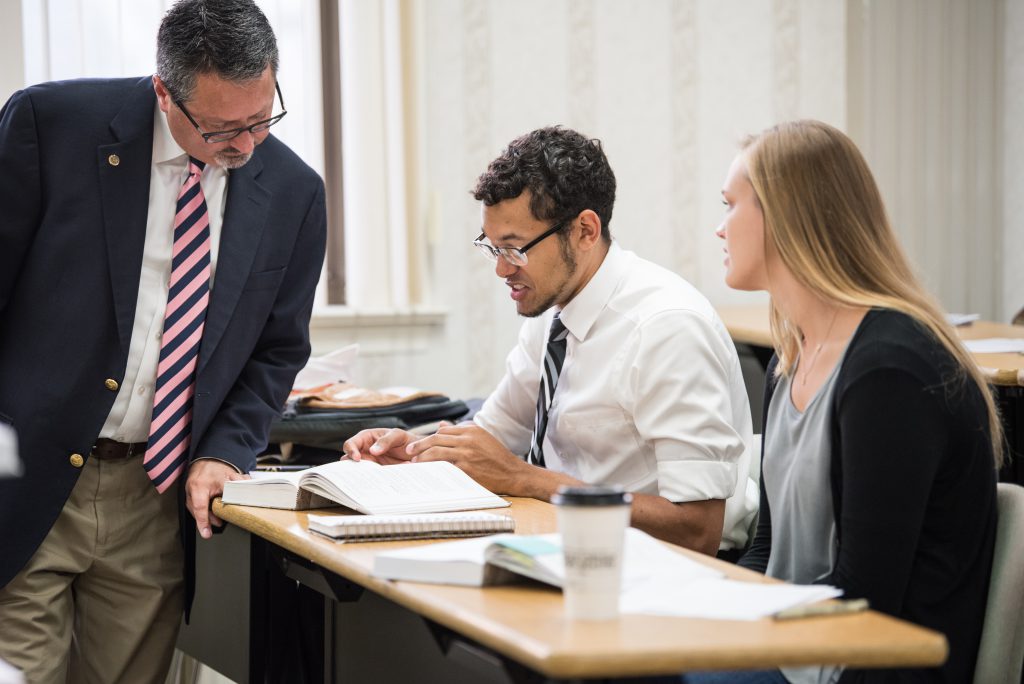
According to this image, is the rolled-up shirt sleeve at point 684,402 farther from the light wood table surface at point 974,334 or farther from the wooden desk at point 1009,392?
the light wood table surface at point 974,334

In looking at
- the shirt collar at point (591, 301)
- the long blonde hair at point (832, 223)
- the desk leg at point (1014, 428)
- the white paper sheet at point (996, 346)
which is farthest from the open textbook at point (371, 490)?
the white paper sheet at point (996, 346)

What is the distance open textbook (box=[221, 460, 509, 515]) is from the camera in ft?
6.11

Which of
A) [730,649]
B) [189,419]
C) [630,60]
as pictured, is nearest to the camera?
[730,649]

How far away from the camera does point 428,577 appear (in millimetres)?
1452

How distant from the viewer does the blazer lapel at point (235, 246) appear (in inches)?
83.8

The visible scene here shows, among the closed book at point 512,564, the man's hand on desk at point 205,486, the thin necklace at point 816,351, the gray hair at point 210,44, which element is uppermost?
the gray hair at point 210,44

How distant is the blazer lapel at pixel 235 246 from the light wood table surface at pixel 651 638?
0.90m

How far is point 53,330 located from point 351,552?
76 centimetres

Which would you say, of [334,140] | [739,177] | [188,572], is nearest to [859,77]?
[334,140]

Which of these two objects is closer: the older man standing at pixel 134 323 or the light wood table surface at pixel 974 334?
the older man standing at pixel 134 323

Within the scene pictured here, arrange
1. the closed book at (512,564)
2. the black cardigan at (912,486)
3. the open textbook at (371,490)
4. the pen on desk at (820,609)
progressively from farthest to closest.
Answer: the open textbook at (371,490) → the black cardigan at (912,486) → the closed book at (512,564) → the pen on desk at (820,609)

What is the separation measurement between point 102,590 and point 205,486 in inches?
12.1

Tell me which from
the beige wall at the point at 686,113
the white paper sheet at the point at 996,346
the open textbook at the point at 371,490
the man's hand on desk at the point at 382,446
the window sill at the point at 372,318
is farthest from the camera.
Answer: the beige wall at the point at 686,113

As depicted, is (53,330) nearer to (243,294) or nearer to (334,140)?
(243,294)
